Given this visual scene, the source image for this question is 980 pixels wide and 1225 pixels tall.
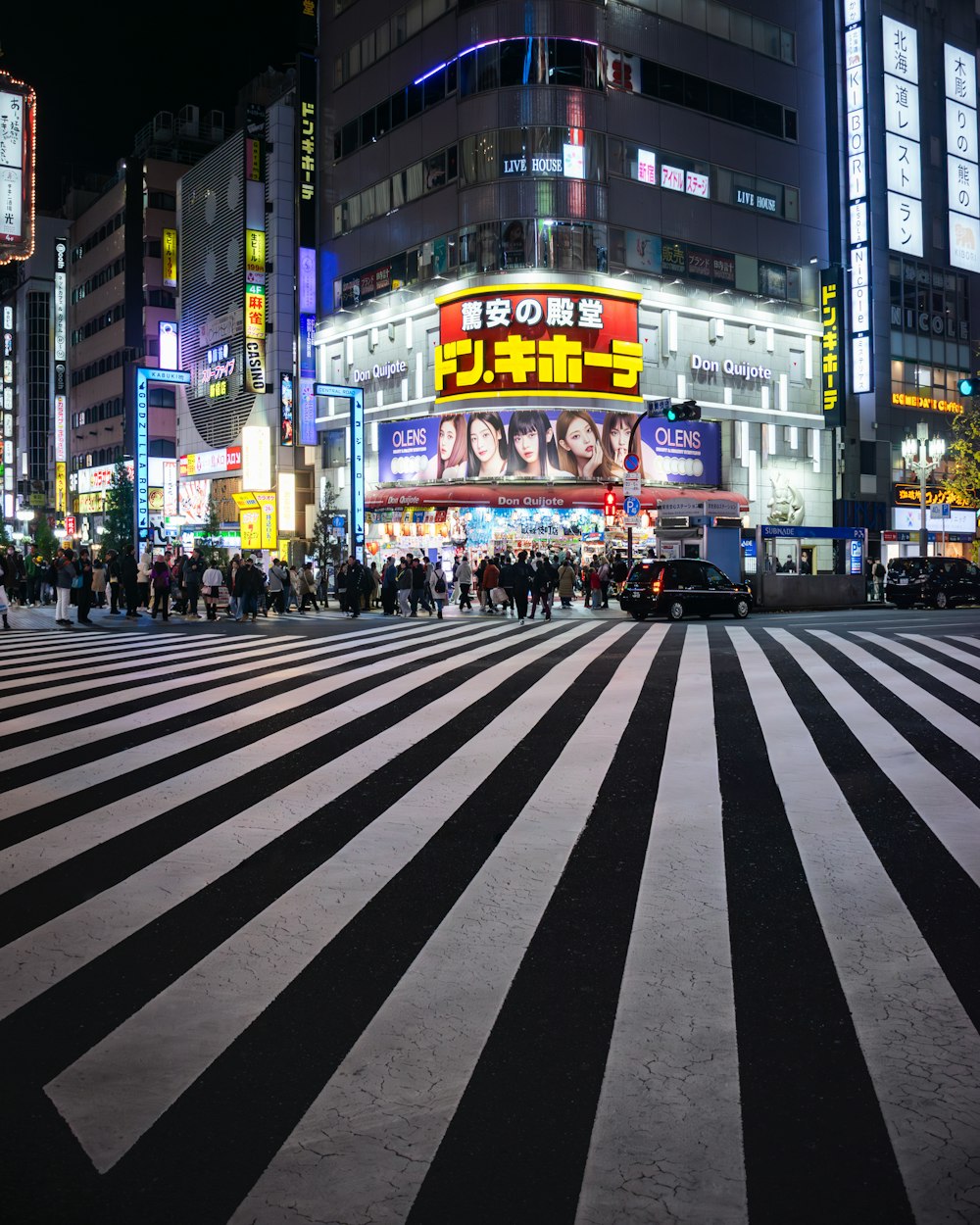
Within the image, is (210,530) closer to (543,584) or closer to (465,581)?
(465,581)

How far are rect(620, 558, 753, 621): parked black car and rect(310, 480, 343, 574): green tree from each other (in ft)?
58.2

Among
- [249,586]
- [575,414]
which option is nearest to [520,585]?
[249,586]

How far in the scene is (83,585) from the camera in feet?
81.7

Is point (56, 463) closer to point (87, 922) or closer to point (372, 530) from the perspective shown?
point (372, 530)

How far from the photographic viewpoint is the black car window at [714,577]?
1118 inches

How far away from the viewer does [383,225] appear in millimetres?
46375

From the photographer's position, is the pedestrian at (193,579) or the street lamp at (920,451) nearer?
the pedestrian at (193,579)

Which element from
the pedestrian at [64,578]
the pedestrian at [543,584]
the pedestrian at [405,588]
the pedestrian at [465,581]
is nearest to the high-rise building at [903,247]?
the pedestrian at [465,581]

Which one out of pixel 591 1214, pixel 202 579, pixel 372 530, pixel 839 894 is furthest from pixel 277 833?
pixel 372 530

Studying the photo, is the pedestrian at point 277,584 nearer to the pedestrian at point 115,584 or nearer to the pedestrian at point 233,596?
the pedestrian at point 233,596

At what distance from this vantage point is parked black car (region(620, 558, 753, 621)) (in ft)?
90.9

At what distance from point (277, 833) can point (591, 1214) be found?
12.3ft

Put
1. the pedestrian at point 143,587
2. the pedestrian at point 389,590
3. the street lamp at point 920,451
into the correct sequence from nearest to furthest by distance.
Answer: the pedestrian at point 143,587
the pedestrian at point 389,590
the street lamp at point 920,451

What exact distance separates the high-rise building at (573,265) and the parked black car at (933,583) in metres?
5.53
